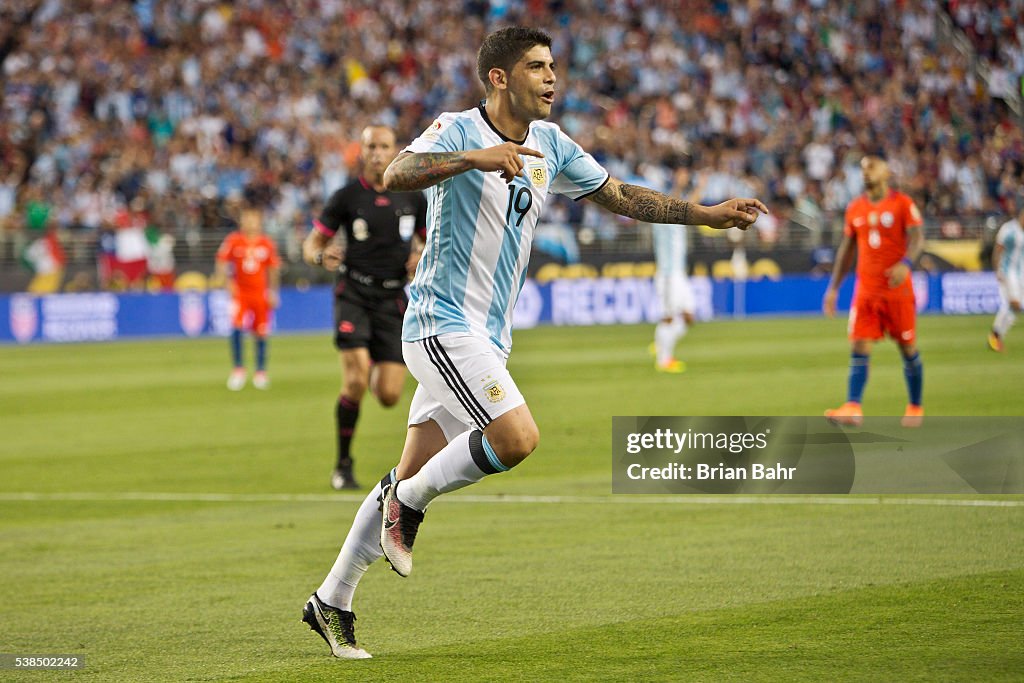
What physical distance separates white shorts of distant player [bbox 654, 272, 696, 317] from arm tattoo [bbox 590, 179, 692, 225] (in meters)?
14.0

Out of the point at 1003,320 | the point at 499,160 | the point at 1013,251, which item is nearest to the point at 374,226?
the point at 499,160

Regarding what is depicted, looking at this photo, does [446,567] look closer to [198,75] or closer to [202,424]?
[202,424]

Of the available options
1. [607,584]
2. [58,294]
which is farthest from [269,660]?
[58,294]

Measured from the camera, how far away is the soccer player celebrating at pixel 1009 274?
2192 centimetres

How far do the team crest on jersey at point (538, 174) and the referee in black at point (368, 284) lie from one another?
4.82m

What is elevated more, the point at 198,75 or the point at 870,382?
the point at 198,75

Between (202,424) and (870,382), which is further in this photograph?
(870,382)

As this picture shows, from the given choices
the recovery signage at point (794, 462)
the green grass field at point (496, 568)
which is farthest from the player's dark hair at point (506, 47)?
the recovery signage at point (794, 462)

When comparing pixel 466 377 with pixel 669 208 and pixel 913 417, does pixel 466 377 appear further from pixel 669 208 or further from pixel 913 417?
pixel 913 417

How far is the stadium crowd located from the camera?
96.4 ft

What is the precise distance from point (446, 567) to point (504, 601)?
1016 millimetres

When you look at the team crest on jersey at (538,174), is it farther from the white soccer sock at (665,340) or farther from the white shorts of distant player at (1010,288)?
the white shorts of distant player at (1010,288)

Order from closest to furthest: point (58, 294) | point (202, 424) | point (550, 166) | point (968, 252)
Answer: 1. point (550, 166)
2. point (202, 424)
3. point (58, 294)
4. point (968, 252)

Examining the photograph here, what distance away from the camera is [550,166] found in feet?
19.9
